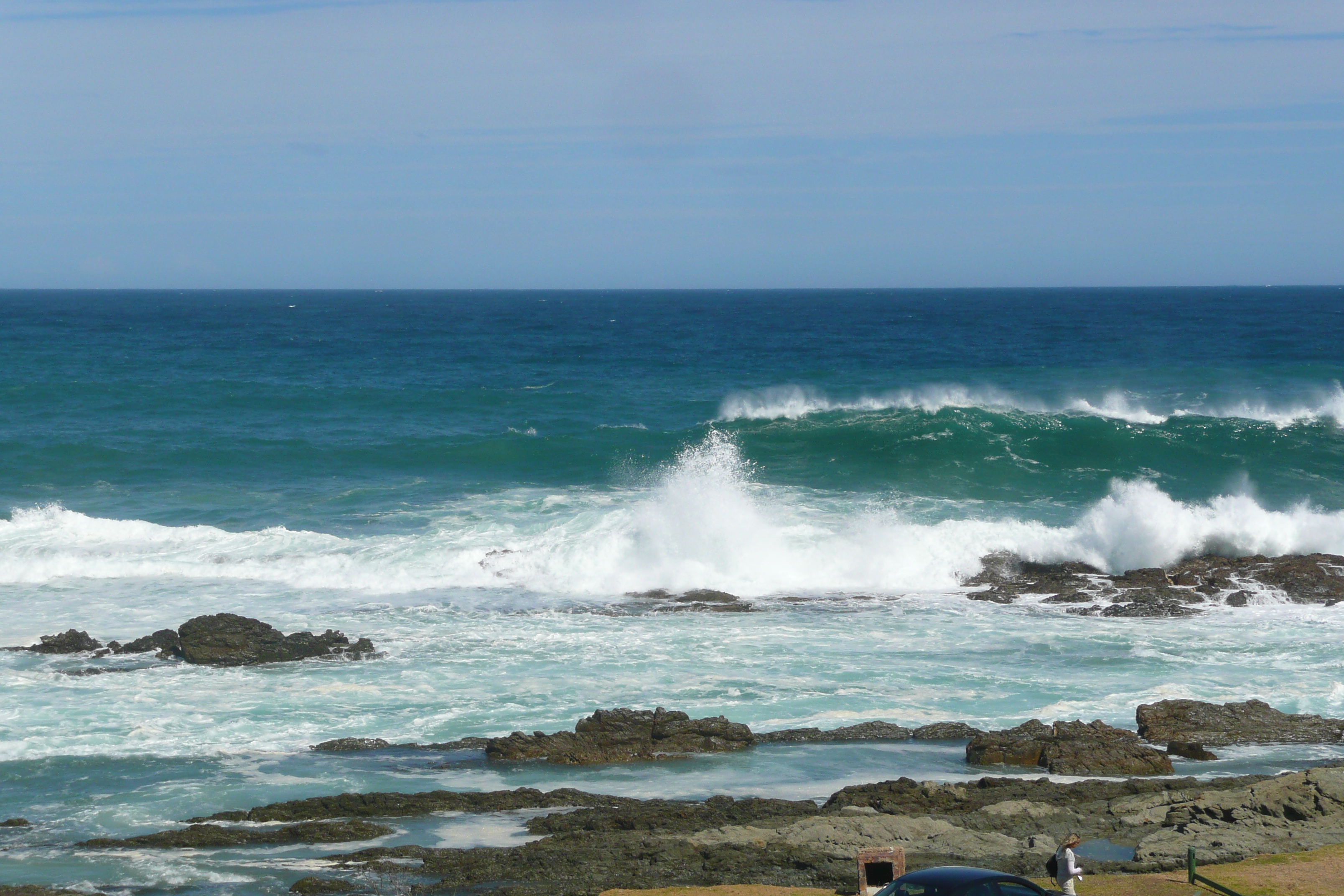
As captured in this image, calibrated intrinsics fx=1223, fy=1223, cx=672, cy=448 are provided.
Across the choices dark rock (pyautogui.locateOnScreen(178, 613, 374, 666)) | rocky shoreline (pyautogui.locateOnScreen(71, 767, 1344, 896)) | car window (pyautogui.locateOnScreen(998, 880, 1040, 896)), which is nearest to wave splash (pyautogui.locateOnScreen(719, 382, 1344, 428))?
dark rock (pyautogui.locateOnScreen(178, 613, 374, 666))

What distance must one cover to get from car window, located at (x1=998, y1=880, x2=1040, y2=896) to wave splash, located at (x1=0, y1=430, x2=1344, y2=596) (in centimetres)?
1484

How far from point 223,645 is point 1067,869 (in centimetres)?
1352

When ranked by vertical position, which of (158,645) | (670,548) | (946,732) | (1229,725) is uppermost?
(670,548)

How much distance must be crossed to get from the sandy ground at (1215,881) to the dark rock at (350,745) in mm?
5565

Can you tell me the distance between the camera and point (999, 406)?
42156 mm

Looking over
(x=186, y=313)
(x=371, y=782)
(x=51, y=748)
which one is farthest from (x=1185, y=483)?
(x=186, y=313)

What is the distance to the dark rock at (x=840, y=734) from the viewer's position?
603 inches

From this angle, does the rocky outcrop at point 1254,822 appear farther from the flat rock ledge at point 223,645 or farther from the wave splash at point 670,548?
the flat rock ledge at point 223,645

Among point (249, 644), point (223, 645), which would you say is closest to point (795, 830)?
point (249, 644)

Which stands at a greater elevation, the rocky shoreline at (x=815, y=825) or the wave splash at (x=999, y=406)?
the wave splash at (x=999, y=406)

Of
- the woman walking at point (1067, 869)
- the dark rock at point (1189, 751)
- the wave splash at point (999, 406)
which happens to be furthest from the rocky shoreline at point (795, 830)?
the wave splash at point (999, 406)

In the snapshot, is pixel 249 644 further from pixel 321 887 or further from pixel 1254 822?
pixel 1254 822

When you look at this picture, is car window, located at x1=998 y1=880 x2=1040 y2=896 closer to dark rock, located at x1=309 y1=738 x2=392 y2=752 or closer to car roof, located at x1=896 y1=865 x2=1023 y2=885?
car roof, located at x1=896 y1=865 x2=1023 y2=885

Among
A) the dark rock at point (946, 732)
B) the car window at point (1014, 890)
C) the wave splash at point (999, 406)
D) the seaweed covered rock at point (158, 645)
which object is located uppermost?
the wave splash at point (999, 406)
